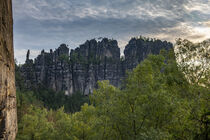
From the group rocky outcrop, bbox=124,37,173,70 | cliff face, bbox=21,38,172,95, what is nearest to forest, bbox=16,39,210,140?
cliff face, bbox=21,38,172,95

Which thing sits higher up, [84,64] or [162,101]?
[84,64]

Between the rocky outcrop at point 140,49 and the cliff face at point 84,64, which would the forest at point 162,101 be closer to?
the cliff face at point 84,64

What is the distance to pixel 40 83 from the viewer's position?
351ft

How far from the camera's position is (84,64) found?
410ft

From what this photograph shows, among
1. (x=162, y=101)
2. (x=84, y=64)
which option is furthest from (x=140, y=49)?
(x=162, y=101)

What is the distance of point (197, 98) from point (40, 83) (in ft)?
344

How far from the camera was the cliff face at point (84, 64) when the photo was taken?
110750mm

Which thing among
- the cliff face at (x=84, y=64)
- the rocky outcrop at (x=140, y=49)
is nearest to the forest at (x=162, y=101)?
the cliff face at (x=84, y=64)

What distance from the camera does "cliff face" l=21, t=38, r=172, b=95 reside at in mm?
110750

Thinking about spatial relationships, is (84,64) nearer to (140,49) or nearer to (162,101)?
(140,49)

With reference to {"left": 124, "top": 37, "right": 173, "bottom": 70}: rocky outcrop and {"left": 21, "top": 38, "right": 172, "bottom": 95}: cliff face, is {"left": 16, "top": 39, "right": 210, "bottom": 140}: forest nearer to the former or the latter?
{"left": 21, "top": 38, "right": 172, "bottom": 95}: cliff face

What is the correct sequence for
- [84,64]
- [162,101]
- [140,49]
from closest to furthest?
[162,101], [84,64], [140,49]

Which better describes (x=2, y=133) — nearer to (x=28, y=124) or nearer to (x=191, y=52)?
(x=191, y=52)

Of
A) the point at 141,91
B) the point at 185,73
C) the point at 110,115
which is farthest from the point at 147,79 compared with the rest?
the point at 110,115
